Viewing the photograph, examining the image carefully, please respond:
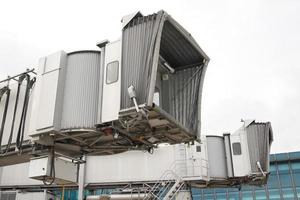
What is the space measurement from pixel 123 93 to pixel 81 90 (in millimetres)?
1720

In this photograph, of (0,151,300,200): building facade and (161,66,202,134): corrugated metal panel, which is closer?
(161,66,202,134): corrugated metal panel

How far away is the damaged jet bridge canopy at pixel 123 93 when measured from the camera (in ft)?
32.3

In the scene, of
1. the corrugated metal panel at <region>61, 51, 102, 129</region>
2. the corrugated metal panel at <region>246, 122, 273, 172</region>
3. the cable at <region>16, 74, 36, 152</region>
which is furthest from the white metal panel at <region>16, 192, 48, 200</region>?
the corrugated metal panel at <region>61, 51, 102, 129</region>

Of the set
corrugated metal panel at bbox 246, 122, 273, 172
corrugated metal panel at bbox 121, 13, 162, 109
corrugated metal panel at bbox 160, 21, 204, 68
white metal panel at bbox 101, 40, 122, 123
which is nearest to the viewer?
corrugated metal panel at bbox 121, 13, 162, 109

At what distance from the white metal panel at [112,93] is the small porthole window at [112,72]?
9 cm

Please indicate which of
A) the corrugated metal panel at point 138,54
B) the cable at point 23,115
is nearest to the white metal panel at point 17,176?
the cable at point 23,115

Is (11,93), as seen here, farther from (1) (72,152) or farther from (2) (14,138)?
(1) (72,152)

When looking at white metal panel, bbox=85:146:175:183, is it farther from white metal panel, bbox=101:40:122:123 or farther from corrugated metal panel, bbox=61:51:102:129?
white metal panel, bbox=101:40:122:123

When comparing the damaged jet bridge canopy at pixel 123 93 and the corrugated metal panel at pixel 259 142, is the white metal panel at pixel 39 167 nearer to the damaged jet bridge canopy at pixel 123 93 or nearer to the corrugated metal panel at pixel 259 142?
the damaged jet bridge canopy at pixel 123 93

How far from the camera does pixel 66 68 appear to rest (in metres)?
11.5

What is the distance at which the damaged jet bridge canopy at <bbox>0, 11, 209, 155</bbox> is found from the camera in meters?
9.84

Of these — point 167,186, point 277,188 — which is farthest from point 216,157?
point 277,188

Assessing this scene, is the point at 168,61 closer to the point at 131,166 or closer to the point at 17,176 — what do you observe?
the point at 131,166

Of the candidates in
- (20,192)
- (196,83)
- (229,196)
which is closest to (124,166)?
(20,192)
